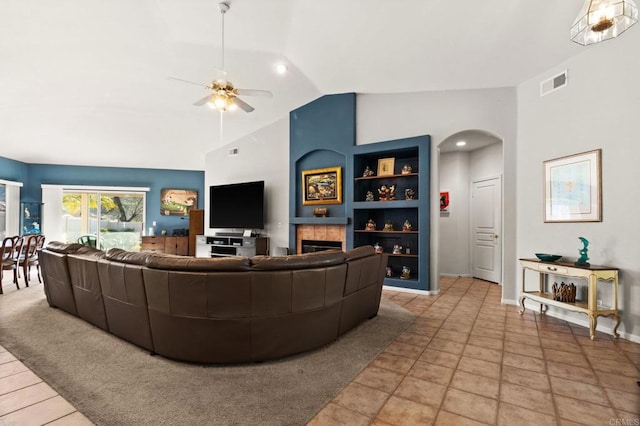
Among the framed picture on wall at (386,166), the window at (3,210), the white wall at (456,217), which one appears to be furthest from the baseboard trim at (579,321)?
the window at (3,210)

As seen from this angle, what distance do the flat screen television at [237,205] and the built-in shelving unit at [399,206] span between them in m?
2.32

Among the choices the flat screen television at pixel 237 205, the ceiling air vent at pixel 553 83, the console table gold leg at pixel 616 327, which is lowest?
the console table gold leg at pixel 616 327

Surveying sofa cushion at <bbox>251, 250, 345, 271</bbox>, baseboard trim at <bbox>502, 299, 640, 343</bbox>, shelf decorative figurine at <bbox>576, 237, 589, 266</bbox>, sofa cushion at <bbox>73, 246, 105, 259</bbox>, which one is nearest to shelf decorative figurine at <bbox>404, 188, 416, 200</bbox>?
baseboard trim at <bbox>502, 299, 640, 343</bbox>

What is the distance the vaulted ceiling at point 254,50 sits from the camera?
342 centimetres

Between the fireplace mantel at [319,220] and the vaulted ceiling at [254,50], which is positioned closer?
the vaulted ceiling at [254,50]

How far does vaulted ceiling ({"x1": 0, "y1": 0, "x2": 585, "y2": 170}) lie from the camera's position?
342 cm

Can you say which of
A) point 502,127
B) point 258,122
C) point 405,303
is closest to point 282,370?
point 405,303

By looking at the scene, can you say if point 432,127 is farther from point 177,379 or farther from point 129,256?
point 177,379

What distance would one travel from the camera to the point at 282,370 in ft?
7.54

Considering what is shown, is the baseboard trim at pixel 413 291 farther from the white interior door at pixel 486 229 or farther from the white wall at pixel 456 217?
the white wall at pixel 456 217

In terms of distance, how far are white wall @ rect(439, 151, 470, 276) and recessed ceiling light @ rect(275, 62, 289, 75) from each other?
3.88 meters

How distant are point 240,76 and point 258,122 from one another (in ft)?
5.78

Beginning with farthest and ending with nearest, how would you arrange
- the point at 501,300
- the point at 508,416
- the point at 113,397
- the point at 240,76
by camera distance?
the point at 240,76, the point at 501,300, the point at 113,397, the point at 508,416

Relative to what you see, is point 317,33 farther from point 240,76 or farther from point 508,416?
point 508,416
